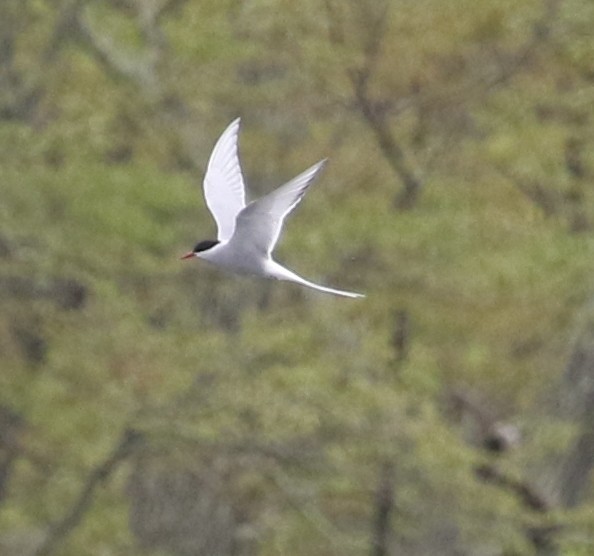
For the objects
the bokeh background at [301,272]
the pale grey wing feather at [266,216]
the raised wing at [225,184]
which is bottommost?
the bokeh background at [301,272]

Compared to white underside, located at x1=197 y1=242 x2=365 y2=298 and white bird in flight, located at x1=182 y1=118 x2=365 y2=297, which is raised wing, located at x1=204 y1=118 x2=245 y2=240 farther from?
white underside, located at x1=197 y1=242 x2=365 y2=298

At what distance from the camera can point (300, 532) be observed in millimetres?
16203

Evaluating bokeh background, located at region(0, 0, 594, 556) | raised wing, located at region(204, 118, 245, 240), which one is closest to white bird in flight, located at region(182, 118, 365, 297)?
raised wing, located at region(204, 118, 245, 240)

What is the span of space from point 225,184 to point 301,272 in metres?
4.83

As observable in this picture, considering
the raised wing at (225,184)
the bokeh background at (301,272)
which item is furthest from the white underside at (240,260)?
the bokeh background at (301,272)

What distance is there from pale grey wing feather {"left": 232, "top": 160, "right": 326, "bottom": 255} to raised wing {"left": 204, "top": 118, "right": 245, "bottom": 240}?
1.34ft

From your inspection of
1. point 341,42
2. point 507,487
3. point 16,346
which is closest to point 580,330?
point 507,487

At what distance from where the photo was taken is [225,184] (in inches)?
376

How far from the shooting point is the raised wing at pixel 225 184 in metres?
9.41

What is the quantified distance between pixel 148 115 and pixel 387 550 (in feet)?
9.90

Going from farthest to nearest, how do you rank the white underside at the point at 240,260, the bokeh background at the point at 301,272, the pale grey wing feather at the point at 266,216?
the bokeh background at the point at 301,272
the white underside at the point at 240,260
the pale grey wing feather at the point at 266,216

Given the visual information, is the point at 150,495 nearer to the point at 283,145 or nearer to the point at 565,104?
the point at 283,145

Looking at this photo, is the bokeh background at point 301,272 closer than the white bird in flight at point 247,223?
No

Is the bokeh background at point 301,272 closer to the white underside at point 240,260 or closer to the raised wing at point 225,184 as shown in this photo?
the raised wing at point 225,184
